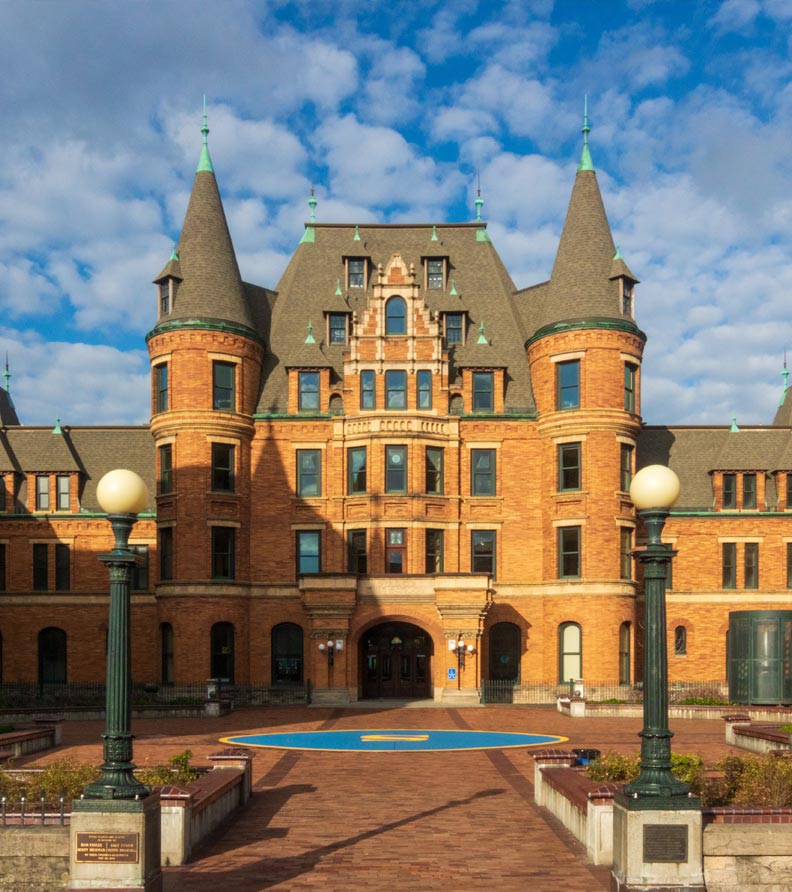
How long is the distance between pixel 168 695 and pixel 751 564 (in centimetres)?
2575

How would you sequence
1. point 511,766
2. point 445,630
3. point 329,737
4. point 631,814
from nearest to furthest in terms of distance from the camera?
1. point 631,814
2. point 511,766
3. point 329,737
4. point 445,630

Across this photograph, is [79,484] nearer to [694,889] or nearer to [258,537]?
[258,537]

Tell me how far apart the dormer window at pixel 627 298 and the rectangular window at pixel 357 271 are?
12168 millimetres

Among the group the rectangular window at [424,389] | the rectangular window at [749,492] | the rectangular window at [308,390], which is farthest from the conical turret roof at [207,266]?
the rectangular window at [749,492]

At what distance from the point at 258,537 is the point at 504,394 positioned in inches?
489

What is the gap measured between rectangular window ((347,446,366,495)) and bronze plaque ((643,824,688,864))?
111ft

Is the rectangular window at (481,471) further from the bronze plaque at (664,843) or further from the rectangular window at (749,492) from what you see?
the bronze plaque at (664,843)

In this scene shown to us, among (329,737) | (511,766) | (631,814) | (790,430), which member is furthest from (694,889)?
(790,430)

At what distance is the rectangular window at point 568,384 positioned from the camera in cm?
4416

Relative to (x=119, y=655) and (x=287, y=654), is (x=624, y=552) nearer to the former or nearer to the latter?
(x=287, y=654)

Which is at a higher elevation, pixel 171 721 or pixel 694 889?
pixel 694 889

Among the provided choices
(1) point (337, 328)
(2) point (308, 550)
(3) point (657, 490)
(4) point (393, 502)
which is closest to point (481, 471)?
(4) point (393, 502)

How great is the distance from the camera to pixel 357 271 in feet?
163

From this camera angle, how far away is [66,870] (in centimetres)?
1191
